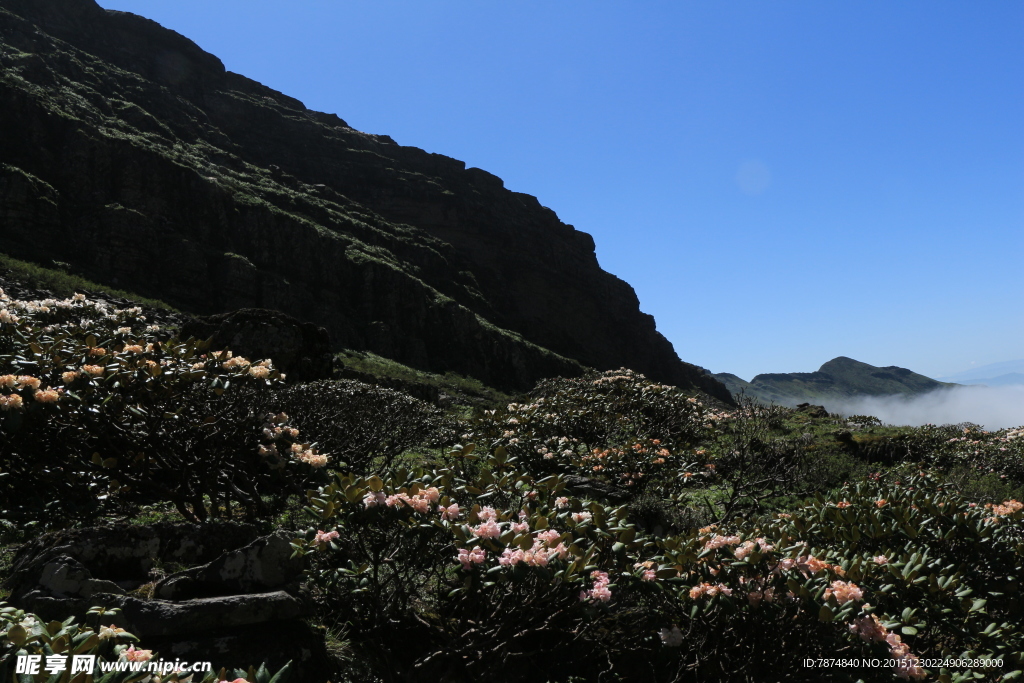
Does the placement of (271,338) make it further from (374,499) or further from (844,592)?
(844,592)

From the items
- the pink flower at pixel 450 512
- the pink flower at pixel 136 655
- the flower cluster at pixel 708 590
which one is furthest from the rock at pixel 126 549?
the flower cluster at pixel 708 590

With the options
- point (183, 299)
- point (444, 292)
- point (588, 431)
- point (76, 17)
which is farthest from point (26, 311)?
point (76, 17)

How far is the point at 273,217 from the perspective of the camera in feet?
168

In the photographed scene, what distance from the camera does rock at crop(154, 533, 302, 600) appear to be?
2852 millimetres

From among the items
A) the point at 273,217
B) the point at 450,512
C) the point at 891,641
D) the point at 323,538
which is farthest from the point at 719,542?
the point at 273,217

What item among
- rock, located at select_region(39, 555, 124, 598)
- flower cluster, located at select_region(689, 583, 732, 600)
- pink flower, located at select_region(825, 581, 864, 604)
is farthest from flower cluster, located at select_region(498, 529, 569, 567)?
rock, located at select_region(39, 555, 124, 598)

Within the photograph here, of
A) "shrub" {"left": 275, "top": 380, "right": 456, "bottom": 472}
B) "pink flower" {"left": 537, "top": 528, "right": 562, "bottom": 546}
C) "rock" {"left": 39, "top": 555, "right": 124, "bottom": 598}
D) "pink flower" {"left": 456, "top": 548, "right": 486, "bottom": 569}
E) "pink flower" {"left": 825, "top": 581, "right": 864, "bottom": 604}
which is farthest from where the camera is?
"shrub" {"left": 275, "top": 380, "right": 456, "bottom": 472}

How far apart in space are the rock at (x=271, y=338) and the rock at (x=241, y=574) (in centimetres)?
695

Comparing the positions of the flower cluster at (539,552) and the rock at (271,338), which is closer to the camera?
the flower cluster at (539,552)

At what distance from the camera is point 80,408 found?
4.41 metres

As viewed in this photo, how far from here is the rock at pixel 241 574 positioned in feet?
9.36

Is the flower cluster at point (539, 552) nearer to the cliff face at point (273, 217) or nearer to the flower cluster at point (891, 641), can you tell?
the flower cluster at point (891, 641)

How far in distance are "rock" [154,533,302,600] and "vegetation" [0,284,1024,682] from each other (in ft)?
0.63

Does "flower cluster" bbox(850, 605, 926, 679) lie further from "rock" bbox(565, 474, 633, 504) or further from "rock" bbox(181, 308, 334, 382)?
"rock" bbox(181, 308, 334, 382)
